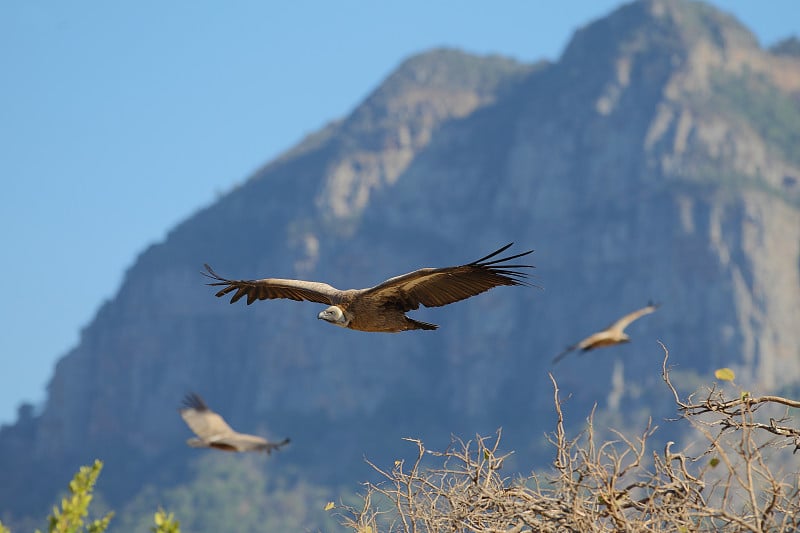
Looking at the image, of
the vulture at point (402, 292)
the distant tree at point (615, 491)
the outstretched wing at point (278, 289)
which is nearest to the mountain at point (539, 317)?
the outstretched wing at point (278, 289)

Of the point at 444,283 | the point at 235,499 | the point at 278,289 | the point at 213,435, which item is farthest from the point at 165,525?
the point at 235,499

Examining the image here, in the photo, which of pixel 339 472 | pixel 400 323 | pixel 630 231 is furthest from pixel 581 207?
pixel 400 323

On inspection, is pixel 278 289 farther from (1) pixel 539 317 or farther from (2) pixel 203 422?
(1) pixel 539 317

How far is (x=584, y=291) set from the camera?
18238 cm

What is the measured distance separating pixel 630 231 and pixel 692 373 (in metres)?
27.2

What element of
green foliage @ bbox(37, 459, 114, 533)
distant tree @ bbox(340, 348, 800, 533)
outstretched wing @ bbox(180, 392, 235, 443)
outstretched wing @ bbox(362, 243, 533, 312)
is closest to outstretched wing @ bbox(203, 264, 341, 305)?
outstretched wing @ bbox(362, 243, 533, 312)

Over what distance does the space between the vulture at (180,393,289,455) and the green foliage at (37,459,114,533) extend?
27.0 ft

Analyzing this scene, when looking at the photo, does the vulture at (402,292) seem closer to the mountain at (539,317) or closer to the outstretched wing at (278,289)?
the outstretched wing at (278,289)

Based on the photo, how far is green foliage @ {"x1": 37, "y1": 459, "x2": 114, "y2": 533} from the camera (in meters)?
8.40

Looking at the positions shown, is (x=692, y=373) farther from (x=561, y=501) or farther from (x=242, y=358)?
(x=561, y=501)

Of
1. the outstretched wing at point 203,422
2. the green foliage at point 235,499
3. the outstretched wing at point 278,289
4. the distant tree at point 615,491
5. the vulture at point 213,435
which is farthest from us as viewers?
the green foliage at point 235,499

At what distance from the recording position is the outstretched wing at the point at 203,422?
2018 cm

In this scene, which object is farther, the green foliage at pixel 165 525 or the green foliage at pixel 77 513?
the green foliage at pixel 77 513

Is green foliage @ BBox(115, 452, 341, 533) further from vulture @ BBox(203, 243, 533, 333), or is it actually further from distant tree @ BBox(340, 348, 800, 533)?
distant tree @ BBox(340, 348, 800, 533)
